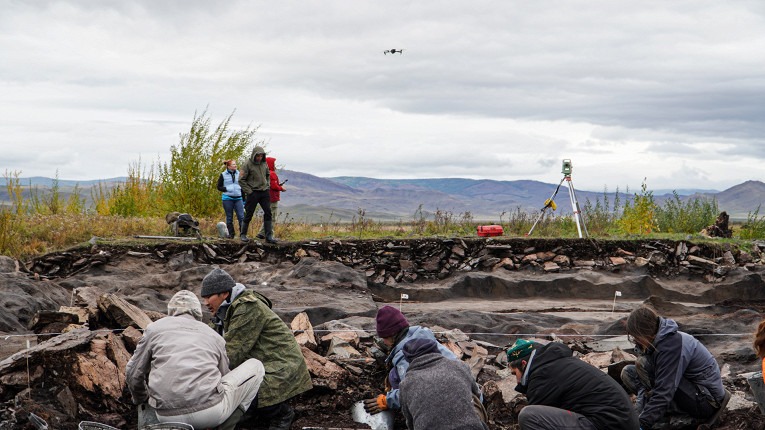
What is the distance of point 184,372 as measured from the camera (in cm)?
520

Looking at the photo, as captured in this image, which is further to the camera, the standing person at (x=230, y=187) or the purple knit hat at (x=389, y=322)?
the standing person at (x=230, y=187)

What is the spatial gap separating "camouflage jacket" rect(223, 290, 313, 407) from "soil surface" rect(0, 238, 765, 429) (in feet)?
6.38

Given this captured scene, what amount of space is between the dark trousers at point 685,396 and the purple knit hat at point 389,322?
204cm

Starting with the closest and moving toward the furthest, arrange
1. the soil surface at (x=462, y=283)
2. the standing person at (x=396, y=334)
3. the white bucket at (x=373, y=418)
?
the standing person at (x=396, y=334) → the white bucket at (x=373, y=418) → the soil surface at (x=462, y=283)

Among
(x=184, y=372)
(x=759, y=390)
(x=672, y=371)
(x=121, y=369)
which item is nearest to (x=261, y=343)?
(x=184, y=372)

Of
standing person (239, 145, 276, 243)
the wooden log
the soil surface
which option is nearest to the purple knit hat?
the soil surface

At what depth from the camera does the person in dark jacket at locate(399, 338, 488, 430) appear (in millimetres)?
4723

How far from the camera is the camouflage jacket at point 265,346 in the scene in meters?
5.99

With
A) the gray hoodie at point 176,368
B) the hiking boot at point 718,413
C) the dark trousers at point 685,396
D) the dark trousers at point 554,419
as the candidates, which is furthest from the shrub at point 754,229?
the gray hoodie at point 176,368

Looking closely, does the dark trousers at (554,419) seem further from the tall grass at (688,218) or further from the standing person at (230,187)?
the tall grass at (688,218)

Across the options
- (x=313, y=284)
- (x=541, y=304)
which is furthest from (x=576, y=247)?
(x=313, y=284)

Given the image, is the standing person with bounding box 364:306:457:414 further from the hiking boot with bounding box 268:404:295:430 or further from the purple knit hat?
the hiking boot with bounding box 268:404:295:430

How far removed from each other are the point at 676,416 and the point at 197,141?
1733cm

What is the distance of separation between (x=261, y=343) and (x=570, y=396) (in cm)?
256
